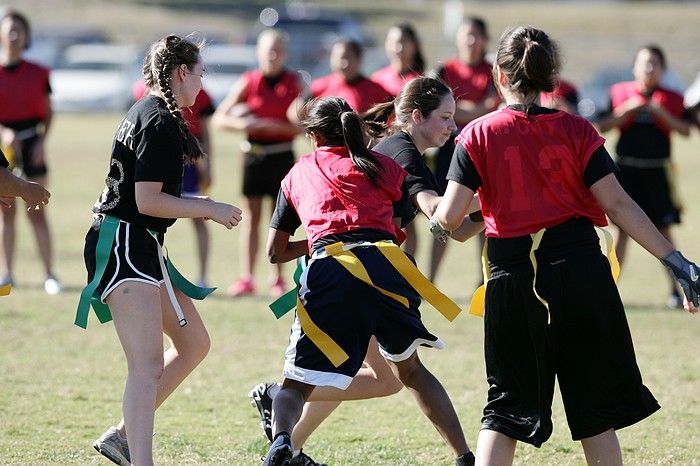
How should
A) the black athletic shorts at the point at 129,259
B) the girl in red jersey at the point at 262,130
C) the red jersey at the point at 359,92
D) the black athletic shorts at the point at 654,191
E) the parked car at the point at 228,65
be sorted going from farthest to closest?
the parked car at the point at 228,65
the girl in red jersey at the point at 262,130
the black athletic shorts at the point at 654,191
the red jersey at the point at 359,92
the black athletic shorts at the point at 129,259

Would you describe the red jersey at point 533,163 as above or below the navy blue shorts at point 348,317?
above

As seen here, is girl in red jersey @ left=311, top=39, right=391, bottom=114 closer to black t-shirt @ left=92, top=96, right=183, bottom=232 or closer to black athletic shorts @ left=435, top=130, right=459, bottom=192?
black athletic shorts @ left=435, top=130, right=459, bottom=192

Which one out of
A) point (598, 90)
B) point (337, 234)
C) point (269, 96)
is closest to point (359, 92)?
point (269, 96)

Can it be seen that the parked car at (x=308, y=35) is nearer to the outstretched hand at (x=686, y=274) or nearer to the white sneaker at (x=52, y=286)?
the white sneaker at (x=52, y=286)

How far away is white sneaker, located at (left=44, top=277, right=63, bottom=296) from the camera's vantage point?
10.2 meters

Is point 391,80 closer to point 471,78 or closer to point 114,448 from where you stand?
point 471,78

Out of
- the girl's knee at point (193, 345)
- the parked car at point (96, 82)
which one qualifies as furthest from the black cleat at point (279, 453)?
the parked car at point (96, 82)

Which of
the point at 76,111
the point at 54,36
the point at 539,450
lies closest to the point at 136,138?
the point at 539,450

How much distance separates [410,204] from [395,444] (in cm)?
141

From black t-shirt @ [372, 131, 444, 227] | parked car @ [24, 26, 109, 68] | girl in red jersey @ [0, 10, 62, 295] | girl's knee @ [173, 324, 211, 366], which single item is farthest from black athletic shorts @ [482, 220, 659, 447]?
parked car @ [24, 26, 109, 68]

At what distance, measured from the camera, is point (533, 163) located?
4.38m

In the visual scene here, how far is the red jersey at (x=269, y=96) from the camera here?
10648mm

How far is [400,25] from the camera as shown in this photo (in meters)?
10.2

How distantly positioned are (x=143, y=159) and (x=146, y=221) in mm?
300
